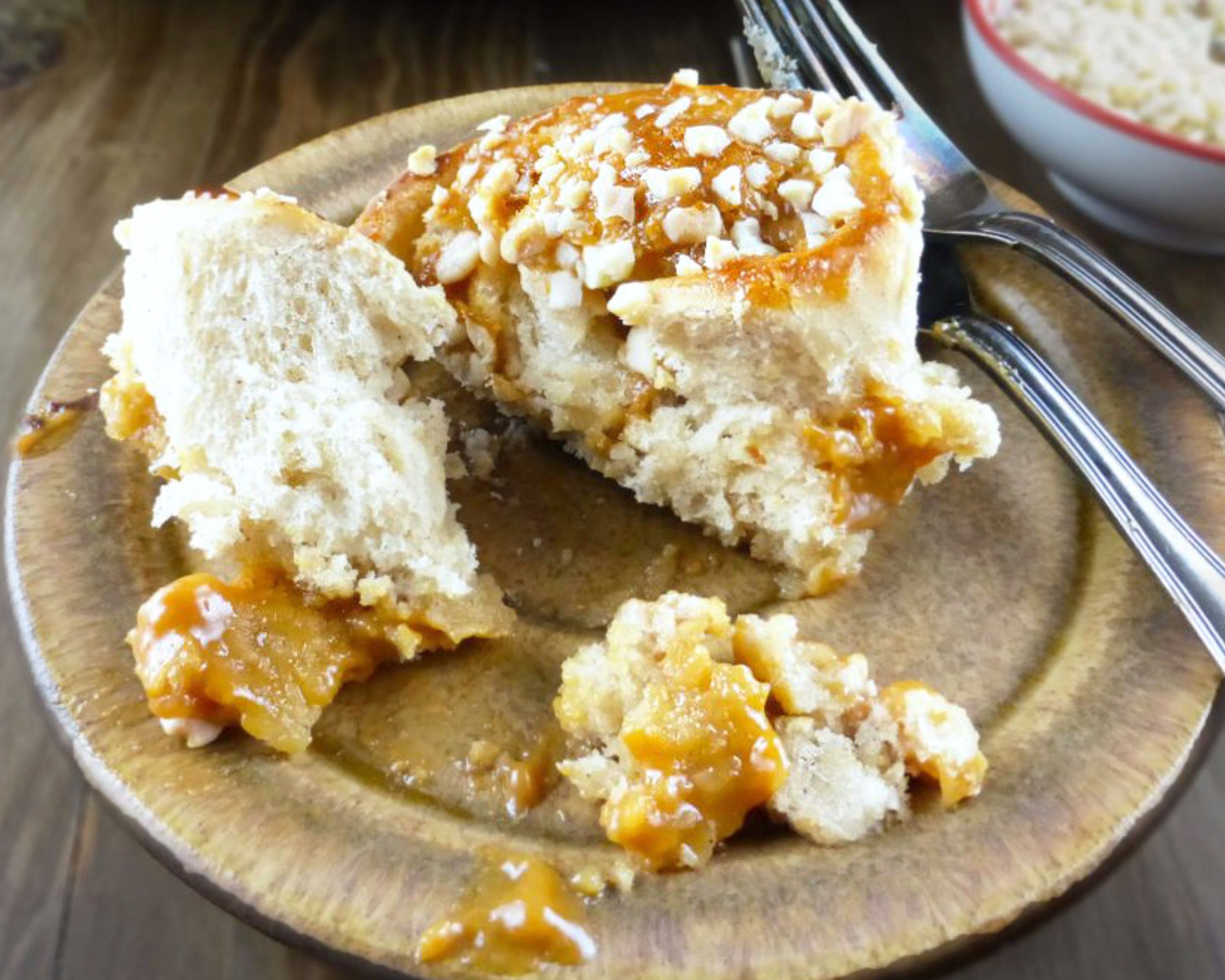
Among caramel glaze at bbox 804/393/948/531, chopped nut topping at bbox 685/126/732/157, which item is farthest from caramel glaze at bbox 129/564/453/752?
chopped nut topping at bbox 685/126/732/157

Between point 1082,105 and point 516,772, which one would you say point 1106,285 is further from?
point 516,772

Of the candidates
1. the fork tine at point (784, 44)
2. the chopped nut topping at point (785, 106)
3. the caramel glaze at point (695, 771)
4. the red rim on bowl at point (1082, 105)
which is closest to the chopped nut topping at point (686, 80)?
the chopped nut topping at point (785, 106)

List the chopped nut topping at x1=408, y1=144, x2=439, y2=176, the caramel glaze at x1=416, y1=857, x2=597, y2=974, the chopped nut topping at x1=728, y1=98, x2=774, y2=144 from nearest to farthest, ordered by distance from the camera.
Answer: the caramel glaze at x1=416, y1=857, x2=597, y2=974
the chopped nut topping at x1=728, y1=98, x2=774, y2=144
the chopped nut topping at x1=408, y1=144, x2=439, y2=176

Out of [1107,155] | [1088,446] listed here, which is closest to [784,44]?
[1107,155]

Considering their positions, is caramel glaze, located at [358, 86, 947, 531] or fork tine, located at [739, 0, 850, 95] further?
fork tine, located at [739, 0, 850, 95]

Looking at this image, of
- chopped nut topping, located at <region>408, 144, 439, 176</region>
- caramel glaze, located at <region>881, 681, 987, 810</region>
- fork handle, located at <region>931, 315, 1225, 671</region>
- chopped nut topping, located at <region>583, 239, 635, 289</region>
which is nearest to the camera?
caramel glaze, located at <region>881, 681, 987, 810</region>

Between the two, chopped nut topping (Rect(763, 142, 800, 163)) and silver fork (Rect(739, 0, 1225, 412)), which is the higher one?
chopped nut topping (Rect(763, 142, 800, 163))

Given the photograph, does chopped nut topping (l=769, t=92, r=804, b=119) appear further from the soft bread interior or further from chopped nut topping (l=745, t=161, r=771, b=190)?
the soft bread interior

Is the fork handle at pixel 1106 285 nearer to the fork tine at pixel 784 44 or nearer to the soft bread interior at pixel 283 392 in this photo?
the fork tine at pixel 784 44
